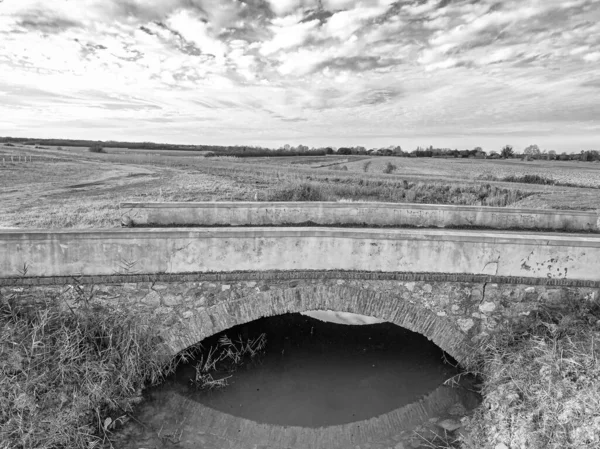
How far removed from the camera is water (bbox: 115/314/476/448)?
5.22m

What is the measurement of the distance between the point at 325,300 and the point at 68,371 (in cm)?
330

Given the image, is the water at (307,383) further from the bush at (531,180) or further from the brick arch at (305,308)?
the bush at (531,180)

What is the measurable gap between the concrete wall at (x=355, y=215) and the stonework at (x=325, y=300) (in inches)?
114

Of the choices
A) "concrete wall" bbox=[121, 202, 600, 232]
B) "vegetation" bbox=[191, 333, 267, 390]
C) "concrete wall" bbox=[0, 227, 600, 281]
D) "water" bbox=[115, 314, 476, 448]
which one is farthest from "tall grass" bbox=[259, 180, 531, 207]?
"concrete wall" bbox=[0, 227, 600, 281]

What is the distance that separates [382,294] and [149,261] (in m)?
3.18

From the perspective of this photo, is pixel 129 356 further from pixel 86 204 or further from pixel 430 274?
pixel 86 204

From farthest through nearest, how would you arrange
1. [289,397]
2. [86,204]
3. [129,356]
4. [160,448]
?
[86,204] < [289,397] < [129,356] < [160,448]

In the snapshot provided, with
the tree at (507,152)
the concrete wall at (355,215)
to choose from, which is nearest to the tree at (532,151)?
the tree at (507,152)

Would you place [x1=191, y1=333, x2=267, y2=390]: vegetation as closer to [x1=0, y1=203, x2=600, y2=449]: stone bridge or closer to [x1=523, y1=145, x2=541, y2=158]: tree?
[x1=0, y1=203, x2=600, y2=449]: stone bridge

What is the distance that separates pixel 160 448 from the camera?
458 centimetres

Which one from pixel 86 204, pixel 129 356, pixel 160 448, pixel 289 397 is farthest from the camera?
pixel 86 204

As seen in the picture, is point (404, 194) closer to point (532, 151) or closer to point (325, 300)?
point (325, 300)

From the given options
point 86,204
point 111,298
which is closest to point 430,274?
point 111,298

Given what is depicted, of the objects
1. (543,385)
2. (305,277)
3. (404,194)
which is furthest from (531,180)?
(305,277)
